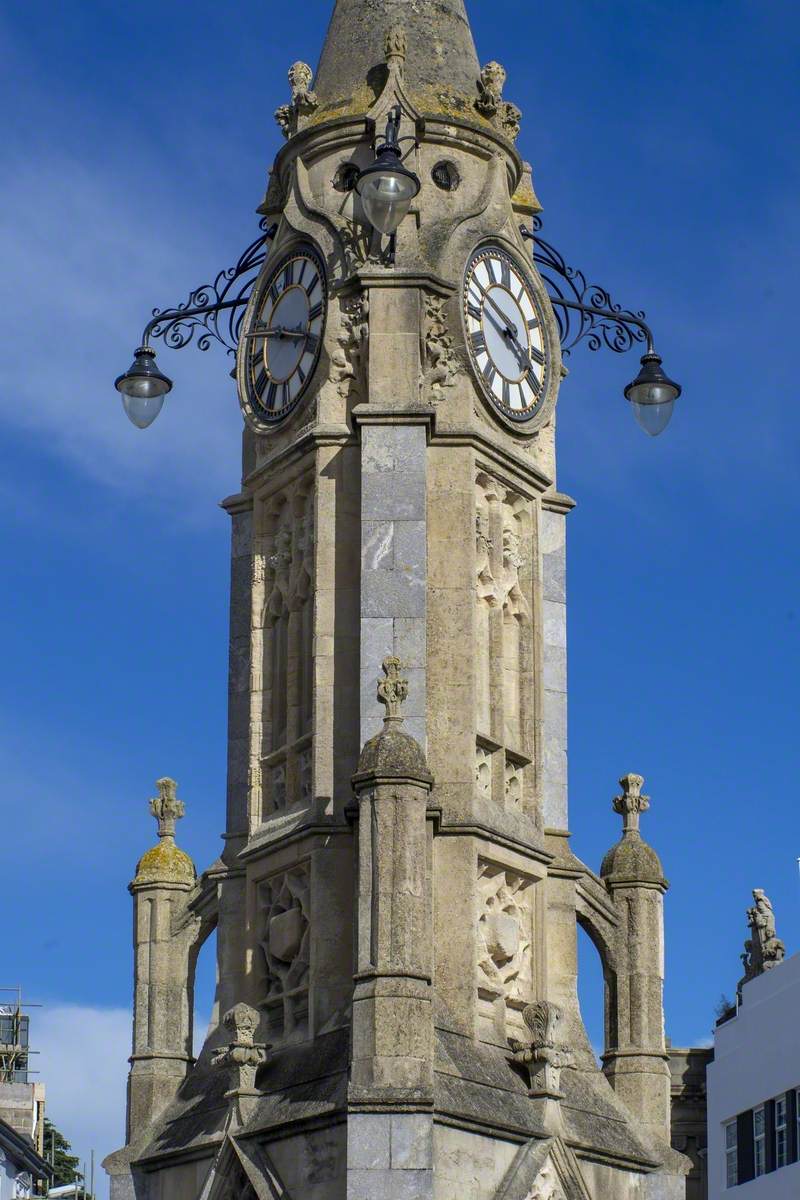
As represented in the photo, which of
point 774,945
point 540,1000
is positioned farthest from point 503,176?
point 774,945

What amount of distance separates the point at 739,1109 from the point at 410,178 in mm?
27764

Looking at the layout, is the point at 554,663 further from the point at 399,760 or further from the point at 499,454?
the point at 399,760

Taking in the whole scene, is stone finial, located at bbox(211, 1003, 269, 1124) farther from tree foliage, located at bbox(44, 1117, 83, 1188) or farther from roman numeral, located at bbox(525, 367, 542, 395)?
tree foliage, located at bbox(44, 1117, 83, 1188)

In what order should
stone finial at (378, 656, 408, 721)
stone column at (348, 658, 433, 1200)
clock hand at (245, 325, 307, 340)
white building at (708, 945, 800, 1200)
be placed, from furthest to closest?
1. white building at (708, 945, 800, 1200)
2. clock hand at (245, 325, 307, 340)
3. stone finial at (378, 656, 408, 721)
4. stone column at (348, 658, 433, 1200)

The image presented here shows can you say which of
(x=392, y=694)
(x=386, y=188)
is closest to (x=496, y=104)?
(x=386, y=188)

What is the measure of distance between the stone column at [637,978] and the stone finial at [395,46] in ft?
26.5

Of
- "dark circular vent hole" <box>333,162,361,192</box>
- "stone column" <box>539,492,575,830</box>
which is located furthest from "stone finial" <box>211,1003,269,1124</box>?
"dark circular vent hole" <box>333,162,361,192</box>

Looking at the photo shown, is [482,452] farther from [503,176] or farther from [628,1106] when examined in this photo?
[628,1106]

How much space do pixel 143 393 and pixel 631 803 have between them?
6.82m

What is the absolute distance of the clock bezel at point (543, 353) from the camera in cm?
2823

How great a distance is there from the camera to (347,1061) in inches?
981

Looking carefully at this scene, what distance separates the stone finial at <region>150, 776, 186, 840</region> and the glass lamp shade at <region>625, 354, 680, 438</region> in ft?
21.2

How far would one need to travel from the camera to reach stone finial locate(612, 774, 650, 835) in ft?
95.5

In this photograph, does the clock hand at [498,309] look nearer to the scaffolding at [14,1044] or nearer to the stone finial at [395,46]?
the stone finial at [395,46]
